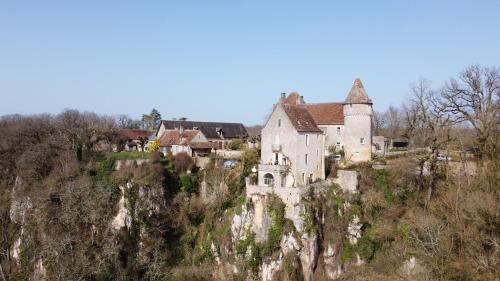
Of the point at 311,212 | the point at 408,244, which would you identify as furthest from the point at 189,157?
the point at 408,244

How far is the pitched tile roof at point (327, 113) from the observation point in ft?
147

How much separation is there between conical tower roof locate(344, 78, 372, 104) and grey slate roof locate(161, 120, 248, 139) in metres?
19.9

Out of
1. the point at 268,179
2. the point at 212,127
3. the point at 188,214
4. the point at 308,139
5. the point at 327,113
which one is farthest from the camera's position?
A: the point at 212,127

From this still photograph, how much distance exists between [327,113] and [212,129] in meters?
19.4

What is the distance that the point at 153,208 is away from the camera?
43281mm

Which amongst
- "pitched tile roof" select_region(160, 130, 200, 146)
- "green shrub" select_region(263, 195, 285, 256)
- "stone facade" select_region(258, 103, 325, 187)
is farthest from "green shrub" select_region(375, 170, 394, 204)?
"pitched tile roof" select_region(160, 130, 200, 146)

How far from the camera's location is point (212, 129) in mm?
60281

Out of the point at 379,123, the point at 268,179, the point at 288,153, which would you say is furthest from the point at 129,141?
the point at 379,123

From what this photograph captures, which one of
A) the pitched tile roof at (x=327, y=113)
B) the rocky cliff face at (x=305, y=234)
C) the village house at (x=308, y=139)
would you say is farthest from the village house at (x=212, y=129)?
the rocky cliff face at (x=305, y=234)

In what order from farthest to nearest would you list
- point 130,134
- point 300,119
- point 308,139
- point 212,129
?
point 130,134 → point 212,129 → point 300,119 → point 308,139

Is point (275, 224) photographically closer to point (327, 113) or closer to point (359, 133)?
point (359, 133)

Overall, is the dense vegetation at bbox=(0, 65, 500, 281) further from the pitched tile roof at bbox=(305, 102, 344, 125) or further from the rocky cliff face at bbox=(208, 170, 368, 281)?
the pitched tile roof at bbox=(305, 102, 344, 125)

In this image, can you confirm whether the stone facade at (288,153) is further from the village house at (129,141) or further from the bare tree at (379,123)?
the bare tree at (379,123)

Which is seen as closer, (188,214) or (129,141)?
(188,214)
